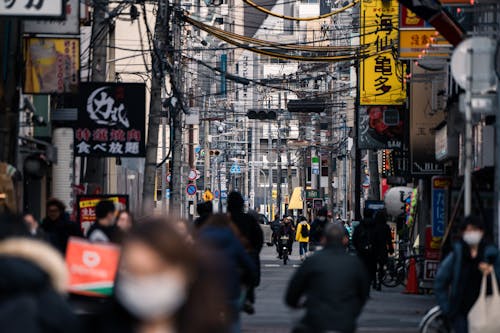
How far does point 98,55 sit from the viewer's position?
2633cm

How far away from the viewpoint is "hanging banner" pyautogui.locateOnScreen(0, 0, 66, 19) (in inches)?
693

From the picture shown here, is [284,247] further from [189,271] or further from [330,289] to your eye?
[189,271]

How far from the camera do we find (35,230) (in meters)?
13.8

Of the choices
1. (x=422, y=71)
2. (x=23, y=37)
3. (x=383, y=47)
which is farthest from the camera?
(x=383, y=47)

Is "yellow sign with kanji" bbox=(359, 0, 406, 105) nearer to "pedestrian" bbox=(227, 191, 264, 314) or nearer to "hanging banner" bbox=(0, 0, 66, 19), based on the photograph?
"pedestrian" bbox=(227, 191, 264, 314)

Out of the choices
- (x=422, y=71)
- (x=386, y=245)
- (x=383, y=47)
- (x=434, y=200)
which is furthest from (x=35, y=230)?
(x=383, y=47)

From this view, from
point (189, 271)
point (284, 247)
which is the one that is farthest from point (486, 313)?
point (284, 247)

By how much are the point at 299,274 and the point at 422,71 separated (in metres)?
21.3

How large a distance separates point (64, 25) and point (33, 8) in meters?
4.81

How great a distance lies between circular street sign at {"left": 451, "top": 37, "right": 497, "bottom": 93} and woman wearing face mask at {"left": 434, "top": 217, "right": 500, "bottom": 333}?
2.18m

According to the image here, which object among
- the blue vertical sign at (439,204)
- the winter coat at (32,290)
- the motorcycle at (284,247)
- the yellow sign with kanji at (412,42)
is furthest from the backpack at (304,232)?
the winter coat at (32,290)

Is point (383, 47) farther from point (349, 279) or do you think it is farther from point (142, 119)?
point (349, 279)

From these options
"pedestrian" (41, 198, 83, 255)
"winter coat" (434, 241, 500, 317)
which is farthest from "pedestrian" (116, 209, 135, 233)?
"winter coat" (434, 241, 500, 317)

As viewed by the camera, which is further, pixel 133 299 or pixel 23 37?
pixel 23 37
